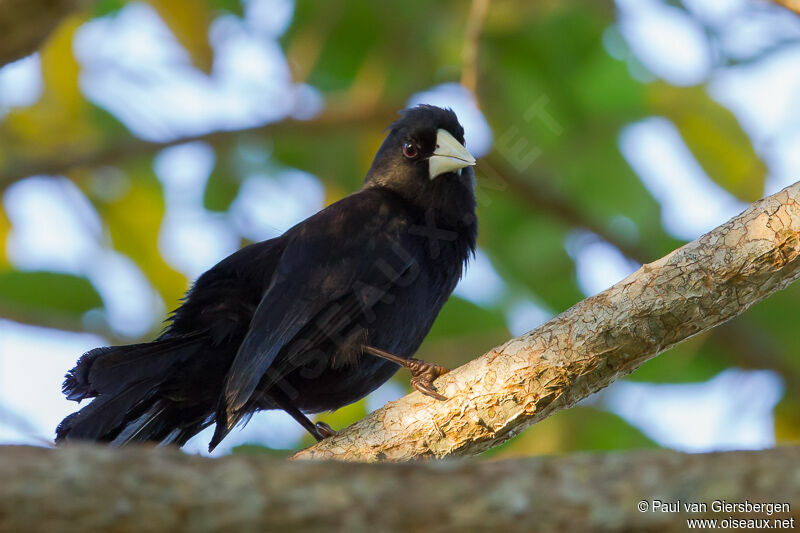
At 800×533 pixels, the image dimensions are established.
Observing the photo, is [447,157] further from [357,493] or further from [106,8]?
[106,8]

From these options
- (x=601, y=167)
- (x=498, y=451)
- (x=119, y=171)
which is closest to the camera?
(x=498, y=451)

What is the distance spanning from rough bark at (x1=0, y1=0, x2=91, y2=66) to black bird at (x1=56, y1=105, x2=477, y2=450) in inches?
43.9

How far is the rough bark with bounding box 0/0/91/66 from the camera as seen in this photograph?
2.85 metres

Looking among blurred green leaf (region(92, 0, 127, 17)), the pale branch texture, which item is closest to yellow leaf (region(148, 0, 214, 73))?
blurred green leaf (region(92, 0, 127, 17))

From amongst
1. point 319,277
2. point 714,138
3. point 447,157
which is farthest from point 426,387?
point 714,138

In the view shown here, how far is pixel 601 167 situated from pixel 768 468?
5290 millimetres

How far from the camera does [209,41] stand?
6.73 m

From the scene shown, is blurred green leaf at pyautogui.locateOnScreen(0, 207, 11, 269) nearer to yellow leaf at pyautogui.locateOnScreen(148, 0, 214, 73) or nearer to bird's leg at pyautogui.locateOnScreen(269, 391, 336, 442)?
yellow leaf at pyautogui.locateOnScreen(148, 0, 214, 73)

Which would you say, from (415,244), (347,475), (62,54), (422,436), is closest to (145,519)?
(347,475)

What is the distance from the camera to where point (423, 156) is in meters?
4.20

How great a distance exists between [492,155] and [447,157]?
68.0 inches

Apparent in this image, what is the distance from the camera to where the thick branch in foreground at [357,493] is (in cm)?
147

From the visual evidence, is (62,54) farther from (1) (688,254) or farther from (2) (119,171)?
(1) (688,254)

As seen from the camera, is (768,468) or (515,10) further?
(515,10)
